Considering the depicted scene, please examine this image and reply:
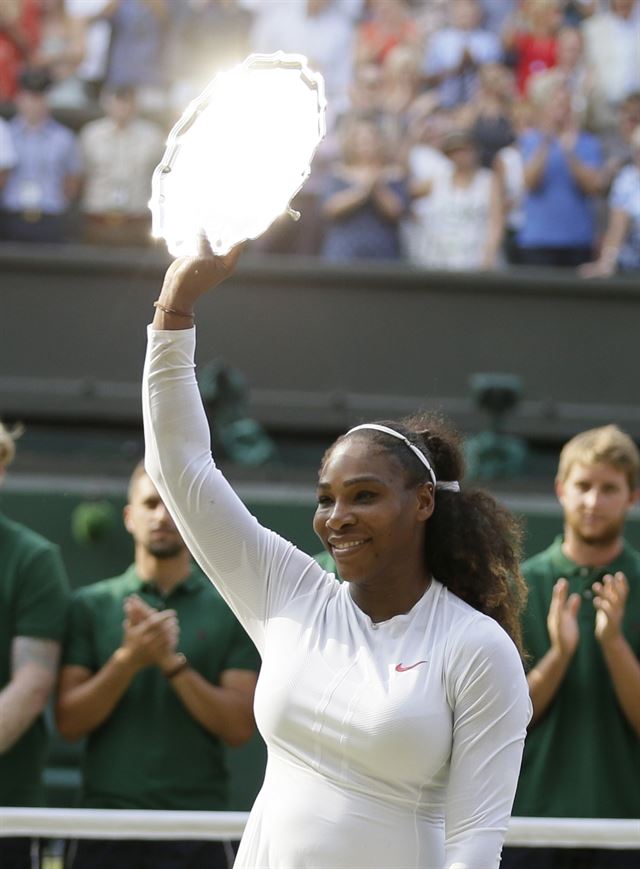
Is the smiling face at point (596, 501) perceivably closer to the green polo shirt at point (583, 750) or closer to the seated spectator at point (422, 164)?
the green polo shirt at point (583, 750)

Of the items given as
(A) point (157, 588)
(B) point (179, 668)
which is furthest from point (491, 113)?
(B) point (179, 668)

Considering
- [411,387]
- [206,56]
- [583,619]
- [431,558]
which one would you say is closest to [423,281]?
[411,387]

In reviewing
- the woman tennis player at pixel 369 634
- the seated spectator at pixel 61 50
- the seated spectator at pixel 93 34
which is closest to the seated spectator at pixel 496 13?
the seated spectator at pixel 93 34

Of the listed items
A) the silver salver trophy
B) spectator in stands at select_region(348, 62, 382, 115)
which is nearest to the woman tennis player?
the silver salver trophy

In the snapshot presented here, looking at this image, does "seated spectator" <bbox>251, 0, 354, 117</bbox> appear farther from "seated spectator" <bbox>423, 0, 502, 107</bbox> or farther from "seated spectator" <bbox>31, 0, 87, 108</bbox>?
"seated spectator" <bbox>31, 0, 87, 108</bbox>

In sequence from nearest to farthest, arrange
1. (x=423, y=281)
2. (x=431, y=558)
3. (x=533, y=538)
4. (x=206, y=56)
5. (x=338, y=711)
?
1. (x=338, y=711)
2. (x=431, y=558)
3. (x=533, y=538)
4. (x=423, y=281)
5. (x=206, y=56)

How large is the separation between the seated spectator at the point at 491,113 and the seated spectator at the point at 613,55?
554mm

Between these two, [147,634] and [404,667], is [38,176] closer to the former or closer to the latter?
[147,634]

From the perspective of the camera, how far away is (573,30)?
8477 millimetres

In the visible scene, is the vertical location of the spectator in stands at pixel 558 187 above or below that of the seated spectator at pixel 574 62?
below

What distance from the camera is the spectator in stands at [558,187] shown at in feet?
25.3

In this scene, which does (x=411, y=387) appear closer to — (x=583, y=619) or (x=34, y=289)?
(x=34, y=289)

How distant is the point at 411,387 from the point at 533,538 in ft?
6.07

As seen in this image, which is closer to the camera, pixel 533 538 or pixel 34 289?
pixel 533 538
